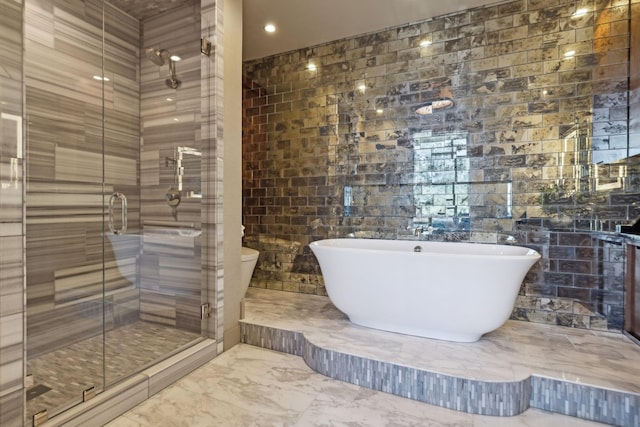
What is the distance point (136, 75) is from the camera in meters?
2.77

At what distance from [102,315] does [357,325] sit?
6.69 ft

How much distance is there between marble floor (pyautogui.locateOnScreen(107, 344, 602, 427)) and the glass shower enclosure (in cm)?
40

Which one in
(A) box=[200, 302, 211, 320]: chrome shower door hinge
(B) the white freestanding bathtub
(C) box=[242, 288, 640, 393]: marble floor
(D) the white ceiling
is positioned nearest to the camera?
(C) box=[242, 288, 640, 393]: marble floor

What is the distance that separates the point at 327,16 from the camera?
290cm

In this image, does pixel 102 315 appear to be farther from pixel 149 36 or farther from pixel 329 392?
pixel 149 36

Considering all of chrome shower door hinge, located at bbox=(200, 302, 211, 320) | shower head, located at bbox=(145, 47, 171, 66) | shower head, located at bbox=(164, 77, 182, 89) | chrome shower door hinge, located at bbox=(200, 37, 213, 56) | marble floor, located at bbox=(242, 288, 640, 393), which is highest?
shower head, located at bbox=(145, 47, 171, 66)

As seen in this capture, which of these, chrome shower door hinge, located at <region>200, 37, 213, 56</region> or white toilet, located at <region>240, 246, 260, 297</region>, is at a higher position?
chrome shower door hinge, located at <region>200, 37, 213, 56</region>

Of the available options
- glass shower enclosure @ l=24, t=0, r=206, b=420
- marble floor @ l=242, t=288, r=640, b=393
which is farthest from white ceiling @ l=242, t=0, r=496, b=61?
marble floor @ l=242, t=288, r=640, b=393

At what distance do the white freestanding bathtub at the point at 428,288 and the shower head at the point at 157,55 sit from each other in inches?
79.4

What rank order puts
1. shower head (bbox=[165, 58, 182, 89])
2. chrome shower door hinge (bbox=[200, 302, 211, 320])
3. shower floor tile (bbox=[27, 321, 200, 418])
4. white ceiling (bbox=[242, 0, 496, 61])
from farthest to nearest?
1. white ceiling (bbox=[242, 0, 496, 61])
2. shower head (bbox=[165, 58, 182, 89])
3. chrome shower door hinge (bbox=[200, 302, 211, 320])
4. shower floor tile (bbox=[27, 321, 200, 418])

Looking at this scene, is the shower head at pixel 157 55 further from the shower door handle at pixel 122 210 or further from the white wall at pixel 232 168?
the shower door handle at pixel 122 210

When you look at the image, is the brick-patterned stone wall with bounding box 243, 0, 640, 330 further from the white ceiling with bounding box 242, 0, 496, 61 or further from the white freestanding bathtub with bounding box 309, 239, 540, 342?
the white freestanding bathtub with bounding box 309, 239, 540, 342

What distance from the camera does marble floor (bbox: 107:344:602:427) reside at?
1.58 meters

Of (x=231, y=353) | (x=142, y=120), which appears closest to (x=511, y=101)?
(x=231, y=353)
